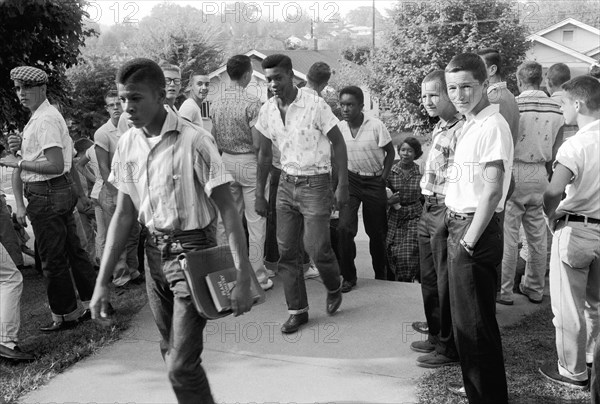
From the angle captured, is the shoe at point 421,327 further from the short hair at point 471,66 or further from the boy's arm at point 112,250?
the boy's arm at point 112,250

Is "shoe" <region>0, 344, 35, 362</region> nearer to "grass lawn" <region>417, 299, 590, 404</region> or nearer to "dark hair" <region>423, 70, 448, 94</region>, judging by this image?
"grass lawn" <region>417, 299, 590, 404</region>

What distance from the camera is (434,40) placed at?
3341 cm

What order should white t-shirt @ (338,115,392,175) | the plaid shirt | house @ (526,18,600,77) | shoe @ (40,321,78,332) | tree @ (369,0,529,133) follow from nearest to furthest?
the plaid shirt
shoe @ (40,321,78,332)
white t-shirt @ (338,115,392,175)
tree @ (369,0,529,133)
house @ (526,18,600,77)

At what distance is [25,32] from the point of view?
818 cm

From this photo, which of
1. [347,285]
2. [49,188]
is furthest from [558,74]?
[49,188]

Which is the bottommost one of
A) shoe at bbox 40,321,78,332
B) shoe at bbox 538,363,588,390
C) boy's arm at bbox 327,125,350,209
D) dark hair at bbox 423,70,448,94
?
shoe at bbox 40,321,78,332

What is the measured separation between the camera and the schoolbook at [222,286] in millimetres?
3277

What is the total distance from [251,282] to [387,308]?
2682 millimetres

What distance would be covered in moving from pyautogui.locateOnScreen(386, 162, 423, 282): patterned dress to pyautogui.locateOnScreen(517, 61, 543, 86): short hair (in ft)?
5.06

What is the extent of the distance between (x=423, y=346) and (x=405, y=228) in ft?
7.72

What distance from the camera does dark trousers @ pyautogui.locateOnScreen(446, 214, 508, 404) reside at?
3635mm

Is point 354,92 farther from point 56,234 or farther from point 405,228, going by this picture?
point 56,234

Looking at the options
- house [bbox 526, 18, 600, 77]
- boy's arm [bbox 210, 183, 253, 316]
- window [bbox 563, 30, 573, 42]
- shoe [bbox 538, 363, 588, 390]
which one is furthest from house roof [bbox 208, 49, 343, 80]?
boy's arm [bbox 210, 183, 253, 316]

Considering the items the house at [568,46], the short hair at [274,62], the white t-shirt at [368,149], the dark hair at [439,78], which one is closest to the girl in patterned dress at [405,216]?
the white t-shirt at [368,149]
